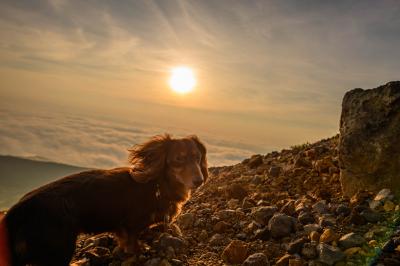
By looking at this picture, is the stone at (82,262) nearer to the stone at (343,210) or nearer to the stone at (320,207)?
the stone at (320,207)

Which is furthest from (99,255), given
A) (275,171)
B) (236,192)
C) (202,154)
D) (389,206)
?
(275,171)

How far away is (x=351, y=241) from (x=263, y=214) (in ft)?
6.08

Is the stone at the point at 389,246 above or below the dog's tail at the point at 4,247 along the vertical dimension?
above

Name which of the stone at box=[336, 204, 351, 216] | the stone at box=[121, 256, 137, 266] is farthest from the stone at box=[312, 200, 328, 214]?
the stone at box=[121, 256, 137, 266]

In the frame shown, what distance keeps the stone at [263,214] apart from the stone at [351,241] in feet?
5.26

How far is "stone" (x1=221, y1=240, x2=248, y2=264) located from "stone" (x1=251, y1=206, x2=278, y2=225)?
3.20 ft

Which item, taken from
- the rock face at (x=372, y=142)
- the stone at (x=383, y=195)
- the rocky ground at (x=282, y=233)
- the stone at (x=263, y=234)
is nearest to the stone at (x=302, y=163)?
the rocky ground at (x=282, y=233)

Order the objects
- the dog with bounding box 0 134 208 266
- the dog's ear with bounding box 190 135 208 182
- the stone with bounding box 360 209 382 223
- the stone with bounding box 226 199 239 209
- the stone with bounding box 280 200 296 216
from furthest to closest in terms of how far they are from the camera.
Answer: the stone with bounding box 226 199 239 209, the dog's ear with bounding box 190 135 208 182, the stone with bounding box 280 200 296 216, the stone with bounding box 360 209 382 223, the dog with bounding box 0 134 208 266

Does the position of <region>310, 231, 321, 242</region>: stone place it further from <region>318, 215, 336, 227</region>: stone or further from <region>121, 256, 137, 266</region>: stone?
<region>121, 256, 137, 266</region>: stone

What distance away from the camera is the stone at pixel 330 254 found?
566cm

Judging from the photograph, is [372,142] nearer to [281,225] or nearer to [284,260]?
[281,225]

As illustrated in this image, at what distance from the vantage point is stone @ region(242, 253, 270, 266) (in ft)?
19.2

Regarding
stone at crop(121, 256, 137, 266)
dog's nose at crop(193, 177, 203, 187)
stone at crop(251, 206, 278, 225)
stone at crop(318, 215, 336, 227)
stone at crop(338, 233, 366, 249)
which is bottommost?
stone at crop(121, 256, 137, 266)

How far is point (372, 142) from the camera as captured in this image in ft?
25.5
